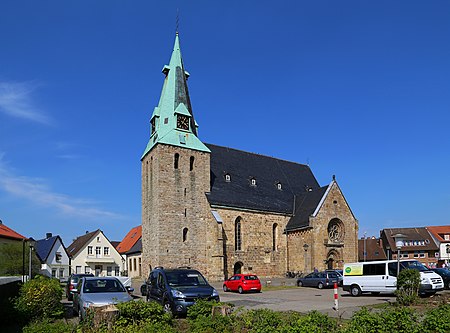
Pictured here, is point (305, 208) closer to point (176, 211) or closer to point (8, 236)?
point (176, 211)

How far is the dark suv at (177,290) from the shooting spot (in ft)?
47.6

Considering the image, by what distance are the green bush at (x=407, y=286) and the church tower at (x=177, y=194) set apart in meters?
21.2

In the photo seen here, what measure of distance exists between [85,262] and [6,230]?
17253 mm

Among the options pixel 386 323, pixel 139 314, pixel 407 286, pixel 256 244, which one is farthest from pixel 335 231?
pixel 386 323

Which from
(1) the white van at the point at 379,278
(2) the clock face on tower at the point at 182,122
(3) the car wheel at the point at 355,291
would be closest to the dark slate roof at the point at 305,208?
(2) the clock face on tower at the point at 182,122

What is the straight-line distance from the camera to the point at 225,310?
11094mm

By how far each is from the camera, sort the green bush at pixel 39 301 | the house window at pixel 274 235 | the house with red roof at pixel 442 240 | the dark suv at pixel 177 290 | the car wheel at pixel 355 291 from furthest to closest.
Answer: the house with red roof at pixel 442 240
the house window at pixel 274 235
the car wheel at pixel 355 291
the dark suv at pixel 177 290
the green bush at pixel 39 301

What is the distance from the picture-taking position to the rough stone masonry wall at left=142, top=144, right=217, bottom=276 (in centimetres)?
3659

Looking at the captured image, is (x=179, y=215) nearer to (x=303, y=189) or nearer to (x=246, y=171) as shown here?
(x=246, y=171)

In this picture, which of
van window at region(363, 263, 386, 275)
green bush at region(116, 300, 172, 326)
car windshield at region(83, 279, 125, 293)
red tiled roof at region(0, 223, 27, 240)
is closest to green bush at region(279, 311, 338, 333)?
green bush at region(116, 300, 172, 326)

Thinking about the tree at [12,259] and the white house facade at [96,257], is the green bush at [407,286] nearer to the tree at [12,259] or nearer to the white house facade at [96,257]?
the tree at [12,259]

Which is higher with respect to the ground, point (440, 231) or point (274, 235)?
point (274, 235)

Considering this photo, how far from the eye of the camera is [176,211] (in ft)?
123

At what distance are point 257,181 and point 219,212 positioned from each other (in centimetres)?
783
